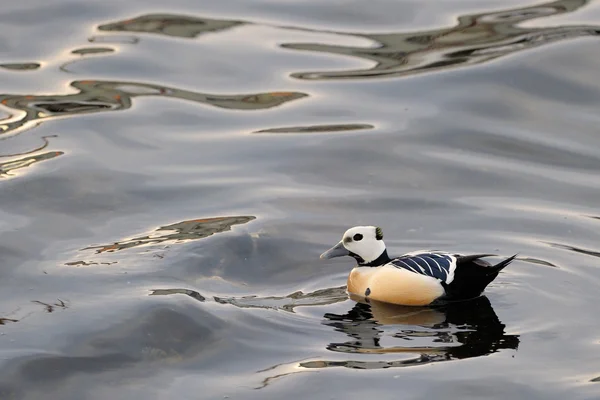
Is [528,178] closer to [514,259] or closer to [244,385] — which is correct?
[514,259]

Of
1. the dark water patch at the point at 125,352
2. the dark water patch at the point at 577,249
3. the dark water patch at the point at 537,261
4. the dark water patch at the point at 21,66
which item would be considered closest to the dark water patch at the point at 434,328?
the dark water patch at the point at 537,261

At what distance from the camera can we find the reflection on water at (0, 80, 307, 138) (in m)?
13.9

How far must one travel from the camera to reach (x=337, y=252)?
10227 millimetres

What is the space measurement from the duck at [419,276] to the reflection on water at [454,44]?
17.6ft

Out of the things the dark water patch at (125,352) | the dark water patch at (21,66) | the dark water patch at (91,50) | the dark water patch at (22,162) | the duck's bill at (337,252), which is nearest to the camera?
the dark water patch at (125,352)

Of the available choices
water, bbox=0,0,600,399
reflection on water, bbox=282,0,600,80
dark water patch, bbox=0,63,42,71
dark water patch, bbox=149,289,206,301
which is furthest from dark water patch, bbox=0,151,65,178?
reflection on water, bbox=282,0,600,80

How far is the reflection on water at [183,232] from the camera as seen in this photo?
34.7ft

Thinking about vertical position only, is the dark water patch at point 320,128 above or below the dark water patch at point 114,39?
Result: below

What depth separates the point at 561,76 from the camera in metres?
15.0

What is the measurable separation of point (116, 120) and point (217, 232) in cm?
340

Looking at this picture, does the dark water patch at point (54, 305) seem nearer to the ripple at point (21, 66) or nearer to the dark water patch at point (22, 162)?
the dark water patch at point (22, 162)

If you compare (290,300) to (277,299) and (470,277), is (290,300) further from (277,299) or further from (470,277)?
(470,277)

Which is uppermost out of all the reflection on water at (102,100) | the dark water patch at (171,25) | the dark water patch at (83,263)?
the dark water patch at (171,25)

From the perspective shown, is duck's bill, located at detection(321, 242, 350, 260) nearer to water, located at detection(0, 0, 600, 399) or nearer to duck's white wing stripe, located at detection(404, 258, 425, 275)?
water, located at detection(0, 0, 600, 399)
